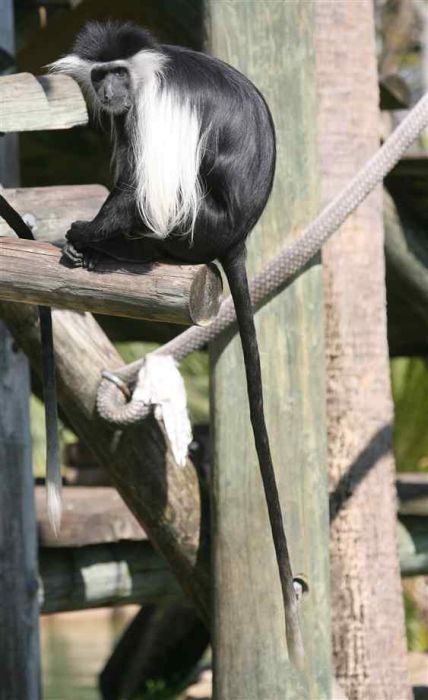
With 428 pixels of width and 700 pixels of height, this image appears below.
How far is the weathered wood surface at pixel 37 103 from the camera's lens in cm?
192

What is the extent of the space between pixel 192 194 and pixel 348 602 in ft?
3.95

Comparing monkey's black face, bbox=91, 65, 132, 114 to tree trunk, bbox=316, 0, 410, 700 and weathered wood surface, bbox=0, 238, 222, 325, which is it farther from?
tree trunk, bbox=316, 0, 410, 700

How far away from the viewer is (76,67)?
8.24 feet

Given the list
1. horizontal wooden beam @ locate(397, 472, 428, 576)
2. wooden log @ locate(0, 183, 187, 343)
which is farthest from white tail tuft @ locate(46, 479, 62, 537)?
horizontal wooden beam @ locate(397, 472, 428, 576)

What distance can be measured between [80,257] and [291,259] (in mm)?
665

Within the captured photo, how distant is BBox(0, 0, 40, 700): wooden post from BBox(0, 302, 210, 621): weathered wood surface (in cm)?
16

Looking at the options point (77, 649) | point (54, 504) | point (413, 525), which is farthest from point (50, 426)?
point (77, 649)

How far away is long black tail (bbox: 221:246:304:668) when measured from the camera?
238 cm

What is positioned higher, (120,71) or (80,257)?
(120,71)

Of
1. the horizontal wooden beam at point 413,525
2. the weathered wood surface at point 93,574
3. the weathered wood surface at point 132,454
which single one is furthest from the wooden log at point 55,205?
the horizontal wooden beam at point 413,525

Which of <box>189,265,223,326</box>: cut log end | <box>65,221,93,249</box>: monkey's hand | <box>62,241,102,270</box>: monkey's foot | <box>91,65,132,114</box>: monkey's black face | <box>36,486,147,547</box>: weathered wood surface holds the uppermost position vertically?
<box>91,65,132,114</box>: monkey's black face

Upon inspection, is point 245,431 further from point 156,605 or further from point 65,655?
point 65,655

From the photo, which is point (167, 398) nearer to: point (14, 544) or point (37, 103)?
point (14, 544)

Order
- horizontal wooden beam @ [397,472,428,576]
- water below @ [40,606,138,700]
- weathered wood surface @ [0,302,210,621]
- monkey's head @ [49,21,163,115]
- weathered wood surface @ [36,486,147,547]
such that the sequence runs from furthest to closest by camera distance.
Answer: water below @ [40,606,138,700]
horizontal wooden beam @ [397,472,428,576]
weathered wood surface @ [36,486,147,547]
weathered wood surface @ [0,302,210,621]
monkey's head @ [49,21,163,115]
